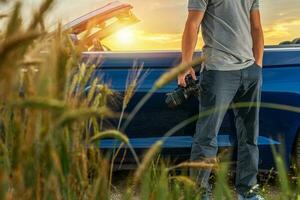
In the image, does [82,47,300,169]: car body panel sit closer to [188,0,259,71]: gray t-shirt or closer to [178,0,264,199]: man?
[178,0,264,199]: man

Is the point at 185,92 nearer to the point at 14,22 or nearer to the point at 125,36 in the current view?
the point at 125,36

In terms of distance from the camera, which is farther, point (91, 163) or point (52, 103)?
point (91, 163)

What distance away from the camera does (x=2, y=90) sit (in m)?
1.09

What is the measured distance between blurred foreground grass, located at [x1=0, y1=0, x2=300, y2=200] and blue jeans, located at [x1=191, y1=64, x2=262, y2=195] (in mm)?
2472

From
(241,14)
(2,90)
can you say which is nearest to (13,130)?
(2,90)

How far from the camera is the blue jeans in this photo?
434 cm

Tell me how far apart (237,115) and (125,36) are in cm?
117

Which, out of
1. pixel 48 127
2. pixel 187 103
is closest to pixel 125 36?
pixel 187 103

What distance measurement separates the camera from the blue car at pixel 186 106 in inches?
201

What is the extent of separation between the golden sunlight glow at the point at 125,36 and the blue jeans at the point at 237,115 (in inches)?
41.2

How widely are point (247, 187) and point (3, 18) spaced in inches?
136

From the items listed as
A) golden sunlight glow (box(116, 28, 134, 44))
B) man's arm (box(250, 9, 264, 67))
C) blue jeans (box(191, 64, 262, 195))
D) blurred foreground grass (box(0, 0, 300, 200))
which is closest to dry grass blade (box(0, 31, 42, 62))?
blurred foreground grass (box(0, 0, 300, 200))

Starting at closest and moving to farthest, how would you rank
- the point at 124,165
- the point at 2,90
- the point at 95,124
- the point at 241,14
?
the point at 2,90 → the point at 95,124 → the point at 241,14 → the point at 124,165

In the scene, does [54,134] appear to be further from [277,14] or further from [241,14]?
[277,14]
